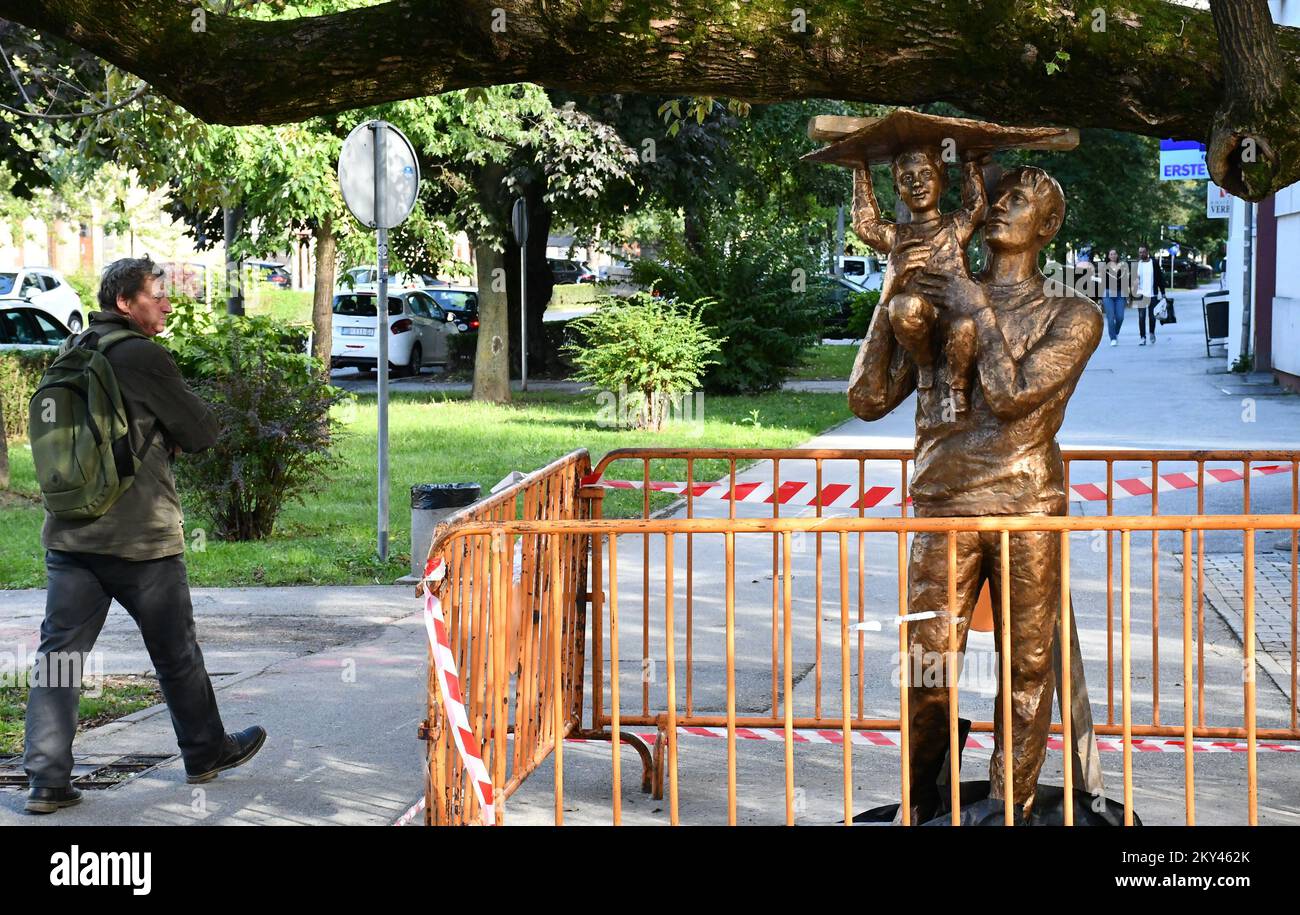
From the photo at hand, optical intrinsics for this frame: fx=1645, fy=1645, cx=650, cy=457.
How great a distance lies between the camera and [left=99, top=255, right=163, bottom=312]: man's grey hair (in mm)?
6250

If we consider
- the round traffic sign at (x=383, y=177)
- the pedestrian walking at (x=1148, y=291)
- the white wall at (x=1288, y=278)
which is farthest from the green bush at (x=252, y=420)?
the pedestrian walking at (x=1148, y=291)

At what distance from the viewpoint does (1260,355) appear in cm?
2584

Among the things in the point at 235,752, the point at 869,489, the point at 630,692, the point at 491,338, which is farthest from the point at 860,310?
the point at 235,752

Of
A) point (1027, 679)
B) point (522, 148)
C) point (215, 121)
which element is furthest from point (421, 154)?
point (1027, 679)

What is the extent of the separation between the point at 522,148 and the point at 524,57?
57.3 ft

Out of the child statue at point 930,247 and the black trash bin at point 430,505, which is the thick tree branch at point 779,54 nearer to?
the child statue at point 930,247

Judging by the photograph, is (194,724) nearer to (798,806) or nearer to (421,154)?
(798,806)

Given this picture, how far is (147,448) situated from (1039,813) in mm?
3478

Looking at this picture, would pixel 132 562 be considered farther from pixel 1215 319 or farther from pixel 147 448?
pixel 1215 319

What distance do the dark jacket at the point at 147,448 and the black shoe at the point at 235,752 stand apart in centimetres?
81

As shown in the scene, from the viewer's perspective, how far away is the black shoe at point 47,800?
5914mm

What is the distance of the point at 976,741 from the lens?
6.81 m

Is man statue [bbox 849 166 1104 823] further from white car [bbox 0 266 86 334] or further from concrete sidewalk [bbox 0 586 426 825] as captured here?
white car [bbox 0 266 86 334]

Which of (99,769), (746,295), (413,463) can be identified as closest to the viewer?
(99,769)
